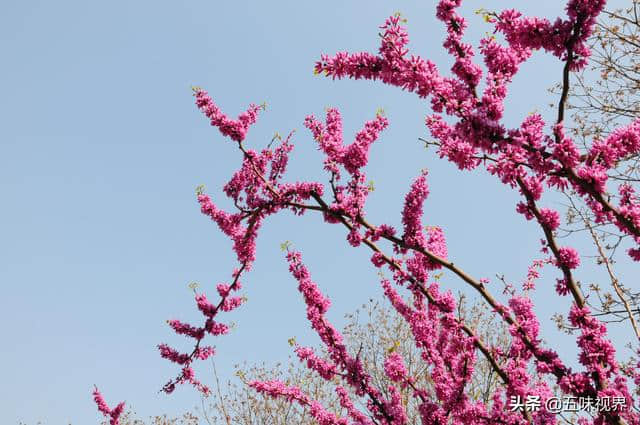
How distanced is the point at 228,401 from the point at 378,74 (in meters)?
14.2

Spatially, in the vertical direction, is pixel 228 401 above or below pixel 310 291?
above

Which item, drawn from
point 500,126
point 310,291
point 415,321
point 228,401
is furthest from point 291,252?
point 228,401

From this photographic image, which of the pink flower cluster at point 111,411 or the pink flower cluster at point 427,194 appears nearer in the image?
the pink flower cluster at point 427,194

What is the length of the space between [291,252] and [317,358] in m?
1.25

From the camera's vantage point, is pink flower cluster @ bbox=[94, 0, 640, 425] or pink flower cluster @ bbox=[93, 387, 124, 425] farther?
pink flower cluster @ bbox=[93, 387, 124, 425]

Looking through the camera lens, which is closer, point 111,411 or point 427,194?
point 427,194

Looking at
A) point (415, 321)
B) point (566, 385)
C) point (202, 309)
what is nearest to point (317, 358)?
point (415, 321)

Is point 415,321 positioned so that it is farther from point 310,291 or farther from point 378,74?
point 378,74

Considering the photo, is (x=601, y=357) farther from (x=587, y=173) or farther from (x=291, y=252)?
(x=291, y=252)

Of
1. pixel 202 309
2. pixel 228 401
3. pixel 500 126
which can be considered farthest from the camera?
pixel 228 401

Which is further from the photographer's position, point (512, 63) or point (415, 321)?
point (415, 321)

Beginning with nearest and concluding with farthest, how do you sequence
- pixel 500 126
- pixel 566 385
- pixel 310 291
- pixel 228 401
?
pixel 500 126 < pixel 566 385 < pixel 310 291 < pixel 228 401

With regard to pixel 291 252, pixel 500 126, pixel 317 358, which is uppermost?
pixel 291 252

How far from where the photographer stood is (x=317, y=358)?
17.5ft
